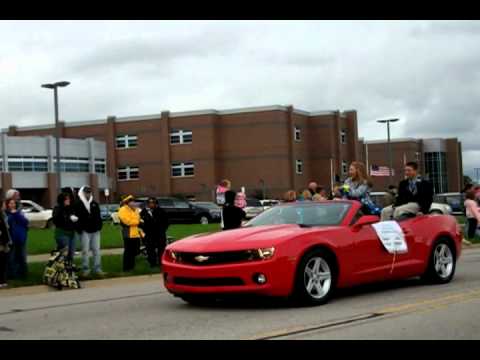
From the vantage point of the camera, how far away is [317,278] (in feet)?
28.7

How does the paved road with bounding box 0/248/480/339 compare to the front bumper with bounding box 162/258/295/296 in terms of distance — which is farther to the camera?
the front bumper with bounding box 162/258/295/296

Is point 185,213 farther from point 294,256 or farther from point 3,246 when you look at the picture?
point 294,256

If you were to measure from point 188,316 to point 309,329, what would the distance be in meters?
1.76

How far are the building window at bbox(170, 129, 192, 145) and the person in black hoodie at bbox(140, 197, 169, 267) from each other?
5908 centimetres

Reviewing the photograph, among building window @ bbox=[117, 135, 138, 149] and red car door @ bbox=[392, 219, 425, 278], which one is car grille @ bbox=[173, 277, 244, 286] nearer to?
red car door @ bbox=[392, 219, 425, 278]

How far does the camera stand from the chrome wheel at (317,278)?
28.3 ft

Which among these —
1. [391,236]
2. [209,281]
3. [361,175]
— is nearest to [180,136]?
[361,175]

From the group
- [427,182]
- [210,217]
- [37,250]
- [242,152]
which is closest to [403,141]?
[242,152]

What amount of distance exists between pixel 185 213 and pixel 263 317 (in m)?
34.6

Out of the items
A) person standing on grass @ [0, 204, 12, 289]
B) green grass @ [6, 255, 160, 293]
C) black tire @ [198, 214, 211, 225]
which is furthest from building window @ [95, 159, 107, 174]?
person standing on grass @ [0, 204, 12, 289]

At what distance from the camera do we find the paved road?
282 inches

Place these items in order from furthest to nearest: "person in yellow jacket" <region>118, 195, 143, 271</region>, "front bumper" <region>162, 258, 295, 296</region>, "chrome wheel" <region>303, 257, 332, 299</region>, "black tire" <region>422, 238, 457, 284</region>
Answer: "person in yellow jacket" <region>118, 195, 143, 271</region>
"black tire" <region>422, 238, 457, 284</region>
"chrome wheel" <region>303, 257, 332, 299</region>
"front bumper" <region>162, 258, 295, 296</region>

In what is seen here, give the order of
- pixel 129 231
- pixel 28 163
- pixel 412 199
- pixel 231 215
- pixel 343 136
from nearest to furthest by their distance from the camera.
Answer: pixel 412 199 < pixel 231 215 < pixel 129 231 < pixel 28 163 < pixel 343 136

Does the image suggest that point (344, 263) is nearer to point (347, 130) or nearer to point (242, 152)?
point (242, 152)
